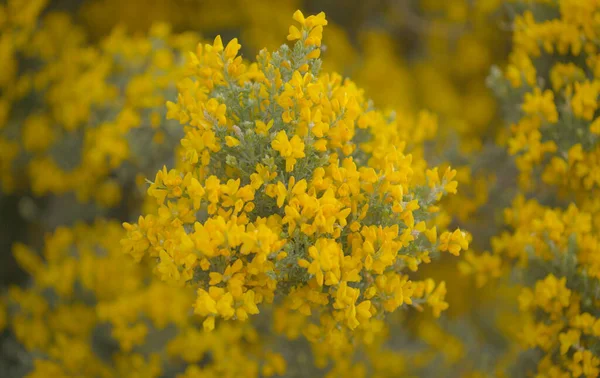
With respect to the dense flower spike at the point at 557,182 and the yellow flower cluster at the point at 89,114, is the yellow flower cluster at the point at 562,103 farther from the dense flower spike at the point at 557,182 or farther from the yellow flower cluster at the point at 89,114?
the yellow flower cluster at the point at 89,114

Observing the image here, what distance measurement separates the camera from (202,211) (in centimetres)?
271

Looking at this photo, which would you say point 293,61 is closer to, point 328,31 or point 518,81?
point 518,81

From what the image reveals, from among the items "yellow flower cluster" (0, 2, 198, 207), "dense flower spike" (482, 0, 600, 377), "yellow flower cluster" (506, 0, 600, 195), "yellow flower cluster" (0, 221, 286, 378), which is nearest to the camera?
"dense flower spike" (482, 0, 600, 377)

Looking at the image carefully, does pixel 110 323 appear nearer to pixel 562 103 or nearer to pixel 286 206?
pixel 286 206

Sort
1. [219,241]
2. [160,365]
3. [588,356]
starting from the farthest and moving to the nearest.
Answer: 1. [160,365]
2. [588,356]
3. [219,241]

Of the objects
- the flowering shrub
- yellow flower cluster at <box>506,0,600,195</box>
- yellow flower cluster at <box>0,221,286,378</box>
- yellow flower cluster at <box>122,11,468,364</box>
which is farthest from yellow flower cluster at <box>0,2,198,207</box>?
yellow flower cluster at <box>506,0,600,195</box>

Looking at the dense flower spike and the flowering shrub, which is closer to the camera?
the flowering shrub

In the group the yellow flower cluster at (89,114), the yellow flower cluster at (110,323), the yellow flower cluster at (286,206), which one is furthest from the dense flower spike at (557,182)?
the yellow flower cluster at (89,114)

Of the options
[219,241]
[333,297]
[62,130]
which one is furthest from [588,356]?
[62,130]

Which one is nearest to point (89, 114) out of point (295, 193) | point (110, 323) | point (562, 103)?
point (110, 323)

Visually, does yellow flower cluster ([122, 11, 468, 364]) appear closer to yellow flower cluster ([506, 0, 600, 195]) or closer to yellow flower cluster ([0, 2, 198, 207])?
yellow flower cluster ([506, 0, 600, 195])

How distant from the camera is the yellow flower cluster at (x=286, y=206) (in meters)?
2.10

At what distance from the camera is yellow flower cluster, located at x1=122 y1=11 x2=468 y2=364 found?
210cm

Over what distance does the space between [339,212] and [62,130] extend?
2.85 m
